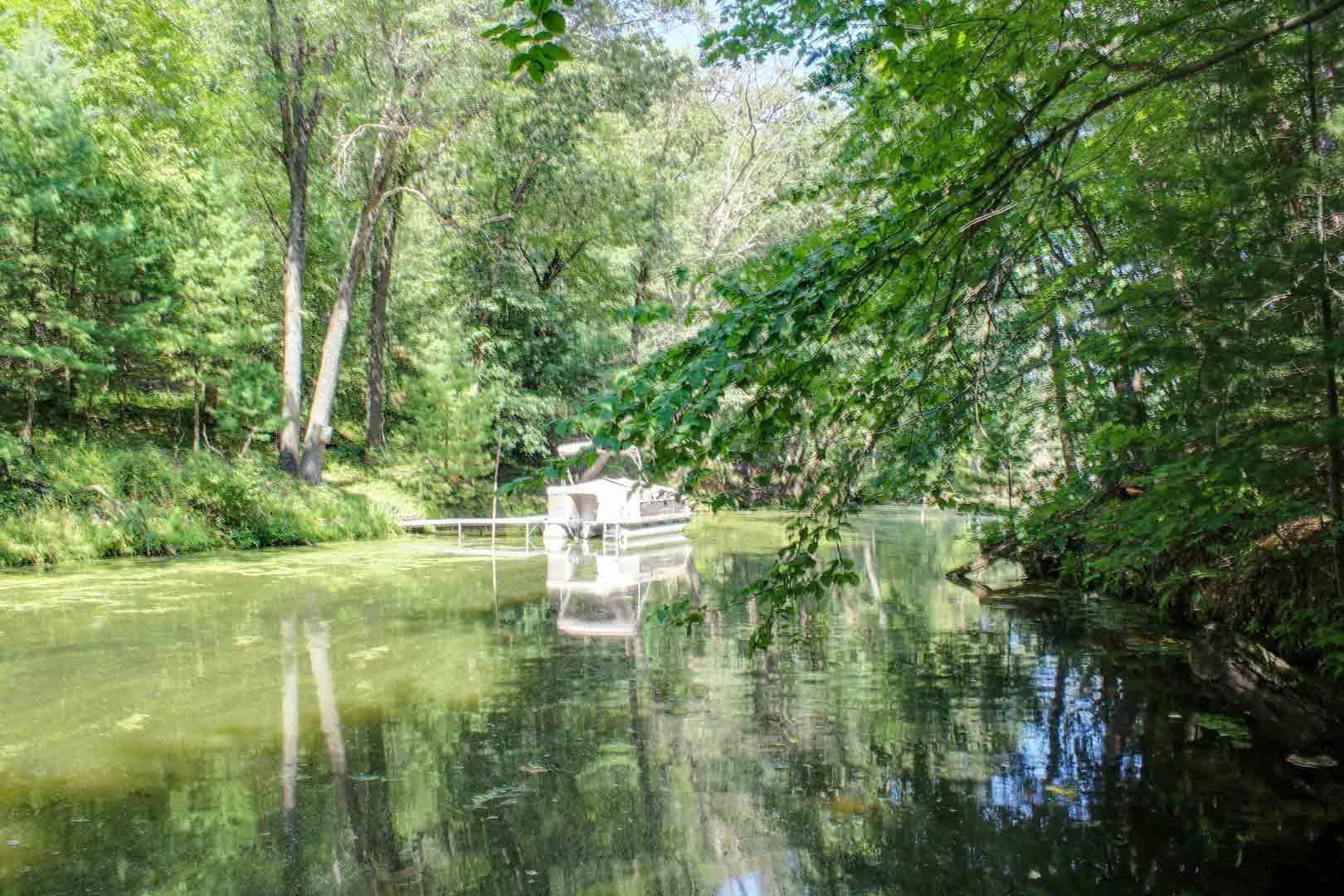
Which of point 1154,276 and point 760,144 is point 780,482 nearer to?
point 1154,276

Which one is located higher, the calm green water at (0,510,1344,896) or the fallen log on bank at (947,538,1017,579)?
the fallen log on bank at (947,538,1017,579)

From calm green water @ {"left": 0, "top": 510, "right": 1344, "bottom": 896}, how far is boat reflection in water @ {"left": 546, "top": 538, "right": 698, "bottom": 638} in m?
0.21

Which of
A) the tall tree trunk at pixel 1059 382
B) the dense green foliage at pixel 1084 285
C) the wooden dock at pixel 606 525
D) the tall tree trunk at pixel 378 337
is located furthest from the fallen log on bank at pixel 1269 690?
the tall tree trunk at pixel 378 337

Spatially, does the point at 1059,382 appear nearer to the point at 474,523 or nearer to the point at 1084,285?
the point at 1084,285

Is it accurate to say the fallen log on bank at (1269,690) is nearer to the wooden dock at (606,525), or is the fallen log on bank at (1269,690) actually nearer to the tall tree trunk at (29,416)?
the wooden dock at (606,525)

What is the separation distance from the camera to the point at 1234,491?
4.77 meters

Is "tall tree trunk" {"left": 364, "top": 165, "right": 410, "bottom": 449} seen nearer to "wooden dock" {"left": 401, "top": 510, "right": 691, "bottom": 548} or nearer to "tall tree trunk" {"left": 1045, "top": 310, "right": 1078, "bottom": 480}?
"wooden dock" {"left": 401, "top": 510, "right": 691, "bottom": 548}

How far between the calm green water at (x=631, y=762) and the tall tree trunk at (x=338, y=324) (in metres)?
10.3

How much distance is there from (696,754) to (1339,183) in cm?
409

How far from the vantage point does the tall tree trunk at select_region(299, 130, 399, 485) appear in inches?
776

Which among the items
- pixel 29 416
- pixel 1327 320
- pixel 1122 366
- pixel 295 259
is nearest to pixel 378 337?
pixel 295 259

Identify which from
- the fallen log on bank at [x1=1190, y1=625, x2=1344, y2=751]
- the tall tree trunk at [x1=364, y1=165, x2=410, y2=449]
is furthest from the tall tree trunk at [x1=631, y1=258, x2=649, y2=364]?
the fallen log on bank at [x1=1190, y1=625, x2=1344, y2=751]

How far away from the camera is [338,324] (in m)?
20.3

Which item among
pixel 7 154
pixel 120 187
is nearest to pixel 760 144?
pixel 120 187
